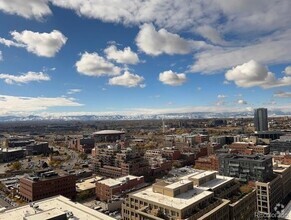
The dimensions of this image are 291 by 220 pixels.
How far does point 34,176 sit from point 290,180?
90825 millimetres

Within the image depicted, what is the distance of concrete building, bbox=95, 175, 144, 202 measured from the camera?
94.2m

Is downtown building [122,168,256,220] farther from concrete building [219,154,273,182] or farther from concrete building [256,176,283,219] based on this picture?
concrete building [219,154,273,182]

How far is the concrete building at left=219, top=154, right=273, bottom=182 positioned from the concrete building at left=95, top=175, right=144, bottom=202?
31629mm

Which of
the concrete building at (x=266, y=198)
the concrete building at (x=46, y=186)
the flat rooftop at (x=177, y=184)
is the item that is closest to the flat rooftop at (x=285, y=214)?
the concrete building at (x=266, y=198)

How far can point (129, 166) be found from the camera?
121 m

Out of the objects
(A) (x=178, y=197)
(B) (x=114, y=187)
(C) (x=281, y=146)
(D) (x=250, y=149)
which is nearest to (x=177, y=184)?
(A) (x=178, y=197)

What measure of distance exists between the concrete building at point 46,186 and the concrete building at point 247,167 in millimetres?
53803

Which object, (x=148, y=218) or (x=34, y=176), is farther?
(x=34, y=176)

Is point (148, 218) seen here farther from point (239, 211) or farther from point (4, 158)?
point (4, 158)

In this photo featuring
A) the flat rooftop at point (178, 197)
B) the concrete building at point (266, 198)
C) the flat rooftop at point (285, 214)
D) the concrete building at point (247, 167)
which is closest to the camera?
the flat rooftop at point (178, 197)

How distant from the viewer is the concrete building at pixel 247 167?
3620 inches

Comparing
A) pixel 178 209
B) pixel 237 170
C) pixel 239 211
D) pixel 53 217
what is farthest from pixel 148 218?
pixel 237 170

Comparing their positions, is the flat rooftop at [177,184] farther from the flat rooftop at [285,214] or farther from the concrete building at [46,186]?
the concrete building at [46,186]

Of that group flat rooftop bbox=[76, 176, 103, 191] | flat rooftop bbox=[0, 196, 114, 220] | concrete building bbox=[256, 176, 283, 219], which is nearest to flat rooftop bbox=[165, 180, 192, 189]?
flat rooftop bbox=[0, 196, 114, 220]
